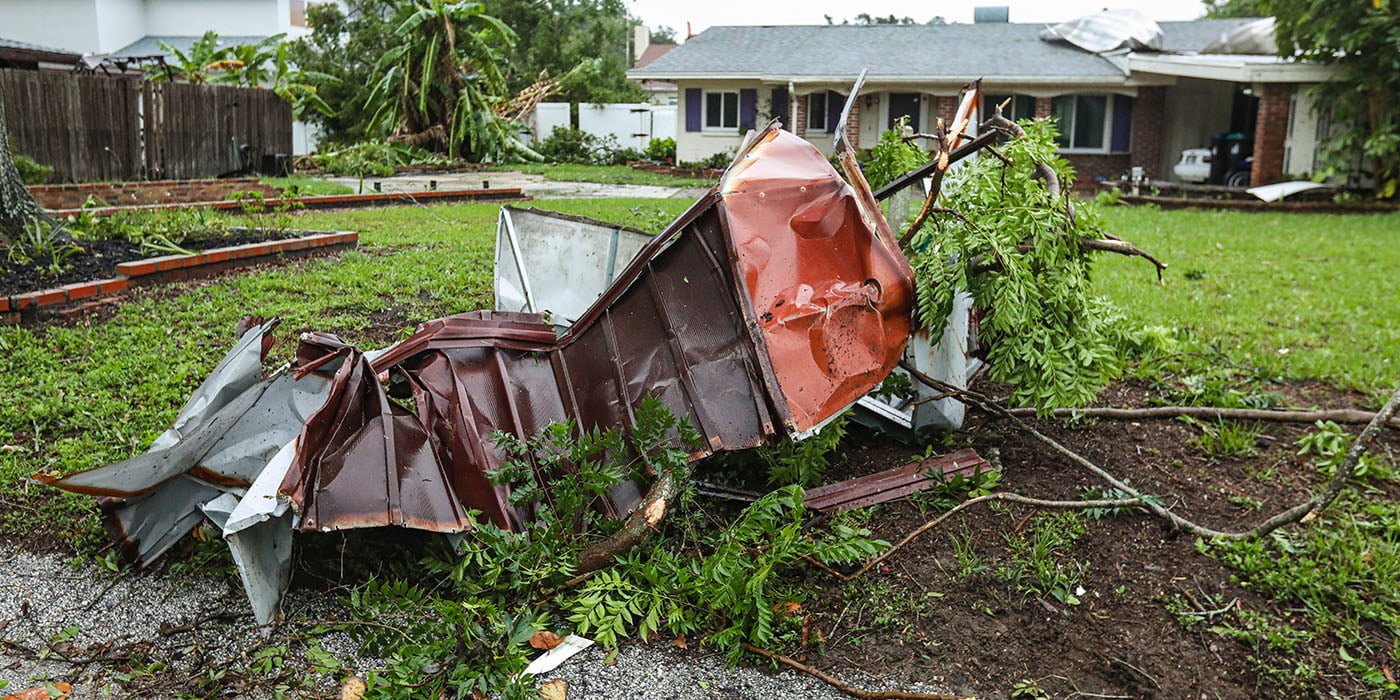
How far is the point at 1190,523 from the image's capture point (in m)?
4.02

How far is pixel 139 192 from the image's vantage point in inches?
627

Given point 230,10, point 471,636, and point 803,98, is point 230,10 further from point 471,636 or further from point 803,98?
point 471,636

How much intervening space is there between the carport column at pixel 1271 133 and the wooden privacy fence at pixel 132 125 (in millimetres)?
19715

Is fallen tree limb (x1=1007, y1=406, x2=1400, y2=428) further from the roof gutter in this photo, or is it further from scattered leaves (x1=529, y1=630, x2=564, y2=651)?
the roof gutter

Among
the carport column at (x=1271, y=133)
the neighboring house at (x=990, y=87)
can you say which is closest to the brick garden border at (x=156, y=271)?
the neighboring house at (x=990, y=87)

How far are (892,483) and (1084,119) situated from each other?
23.3 meters

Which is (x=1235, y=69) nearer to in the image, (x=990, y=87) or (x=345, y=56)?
(x=990, y=87)

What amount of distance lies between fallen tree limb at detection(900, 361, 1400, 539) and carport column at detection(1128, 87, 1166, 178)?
72.3 feet

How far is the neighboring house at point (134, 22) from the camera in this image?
37.1 m

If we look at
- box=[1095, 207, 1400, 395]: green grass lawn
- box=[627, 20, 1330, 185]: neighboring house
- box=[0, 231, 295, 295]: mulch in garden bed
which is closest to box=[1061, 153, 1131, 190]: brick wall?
box=[627, 20, 1330, 185]: neighboring house

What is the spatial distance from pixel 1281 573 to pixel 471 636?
2.82 m

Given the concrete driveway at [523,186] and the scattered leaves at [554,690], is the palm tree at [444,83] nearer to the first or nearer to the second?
the concrete driveway at [523,186]

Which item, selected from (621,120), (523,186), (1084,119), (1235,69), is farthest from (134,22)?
(1235,69)

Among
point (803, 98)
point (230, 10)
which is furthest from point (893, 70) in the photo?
point (230, 10)
